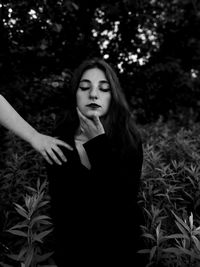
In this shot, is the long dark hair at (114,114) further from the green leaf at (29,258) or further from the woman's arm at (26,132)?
the green leaf at (29,258)

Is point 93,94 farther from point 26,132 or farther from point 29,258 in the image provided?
point 29,258

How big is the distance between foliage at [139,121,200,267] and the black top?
181 mm

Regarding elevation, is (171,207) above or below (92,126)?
below

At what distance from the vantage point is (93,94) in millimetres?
1735

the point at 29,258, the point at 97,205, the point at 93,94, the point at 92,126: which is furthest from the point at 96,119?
the point at 29,258

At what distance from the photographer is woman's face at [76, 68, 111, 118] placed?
1.74 m

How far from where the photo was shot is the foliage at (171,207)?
1.48 m

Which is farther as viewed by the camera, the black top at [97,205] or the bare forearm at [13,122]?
the black top at [97,205]

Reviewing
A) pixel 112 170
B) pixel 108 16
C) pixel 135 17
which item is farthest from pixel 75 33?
pixel 112 170

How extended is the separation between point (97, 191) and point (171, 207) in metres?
1.26

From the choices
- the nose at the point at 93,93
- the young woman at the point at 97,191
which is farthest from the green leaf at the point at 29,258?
the nose at the point at 93,93

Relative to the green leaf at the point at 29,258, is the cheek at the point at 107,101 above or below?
above

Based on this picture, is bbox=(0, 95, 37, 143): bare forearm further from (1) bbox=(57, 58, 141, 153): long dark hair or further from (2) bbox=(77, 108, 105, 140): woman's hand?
(1) bbox=(57, 58, 141, 153): long dark hair

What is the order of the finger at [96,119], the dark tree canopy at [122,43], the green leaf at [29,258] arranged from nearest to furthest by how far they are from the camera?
1. the green leaf at [29,258]
2. the finger at [96,119]
3. the dark tree canopy at [122,43]
